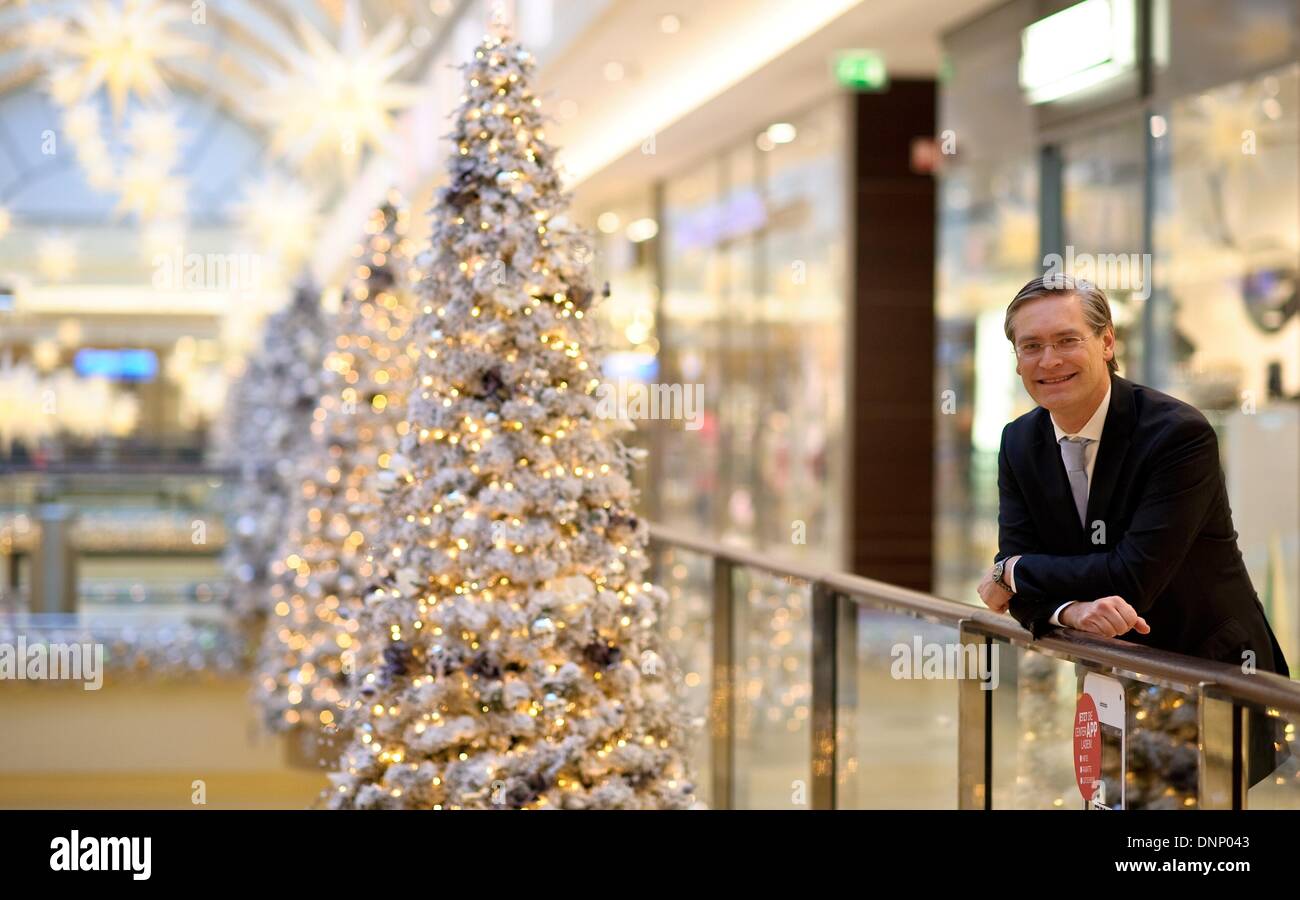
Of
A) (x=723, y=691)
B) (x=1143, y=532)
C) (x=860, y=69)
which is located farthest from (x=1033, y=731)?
(x=860, y=69)

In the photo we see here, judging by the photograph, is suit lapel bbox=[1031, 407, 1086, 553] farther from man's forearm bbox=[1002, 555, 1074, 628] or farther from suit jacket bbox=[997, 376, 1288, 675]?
man's forearm bbox=[1002, 555, 1074, 628]

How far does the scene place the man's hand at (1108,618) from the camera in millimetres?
3259

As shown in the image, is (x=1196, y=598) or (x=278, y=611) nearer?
(x=1196, y=598)

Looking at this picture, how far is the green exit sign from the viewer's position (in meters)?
11.1

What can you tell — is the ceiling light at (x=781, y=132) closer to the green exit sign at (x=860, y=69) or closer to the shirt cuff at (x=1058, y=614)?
the green exit sign at (x=860, y=69)

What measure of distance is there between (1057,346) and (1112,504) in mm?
341

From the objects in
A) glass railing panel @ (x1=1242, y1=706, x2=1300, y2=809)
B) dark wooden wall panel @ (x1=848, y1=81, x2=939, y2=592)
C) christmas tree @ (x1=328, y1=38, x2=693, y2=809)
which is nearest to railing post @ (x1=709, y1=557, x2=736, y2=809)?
christmas tree @ (x1=328, y1=38, x2=693, y2=809)

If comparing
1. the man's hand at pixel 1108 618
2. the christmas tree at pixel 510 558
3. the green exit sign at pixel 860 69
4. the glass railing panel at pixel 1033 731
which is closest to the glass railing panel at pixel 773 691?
the christmas tree at pixel 510 558

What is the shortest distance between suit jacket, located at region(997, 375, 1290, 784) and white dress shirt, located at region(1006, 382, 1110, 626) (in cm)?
1

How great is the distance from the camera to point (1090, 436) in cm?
337
